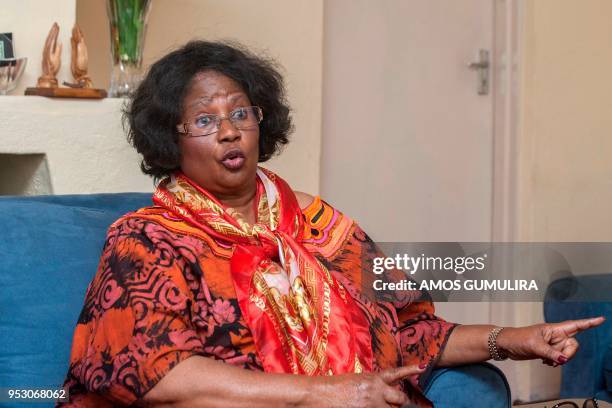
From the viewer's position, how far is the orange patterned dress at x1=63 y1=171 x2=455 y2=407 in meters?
1.77

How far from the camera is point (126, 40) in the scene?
3.01m

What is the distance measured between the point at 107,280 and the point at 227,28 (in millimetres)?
1949

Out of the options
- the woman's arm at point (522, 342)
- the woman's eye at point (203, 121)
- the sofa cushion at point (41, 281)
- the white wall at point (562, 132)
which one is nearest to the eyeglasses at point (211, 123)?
the woman's eye at point (203, 121)

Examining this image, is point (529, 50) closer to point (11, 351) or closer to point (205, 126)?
point (205, 126)

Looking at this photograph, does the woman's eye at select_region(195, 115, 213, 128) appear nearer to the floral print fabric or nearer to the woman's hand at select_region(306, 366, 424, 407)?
the floral print fabric

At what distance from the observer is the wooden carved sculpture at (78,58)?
2.94 m

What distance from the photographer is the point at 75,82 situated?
2.96 metres

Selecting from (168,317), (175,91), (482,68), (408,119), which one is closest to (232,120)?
(175,91)

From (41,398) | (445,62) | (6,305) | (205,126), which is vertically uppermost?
(445,62)

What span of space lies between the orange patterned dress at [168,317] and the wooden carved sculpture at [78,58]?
1025 mm

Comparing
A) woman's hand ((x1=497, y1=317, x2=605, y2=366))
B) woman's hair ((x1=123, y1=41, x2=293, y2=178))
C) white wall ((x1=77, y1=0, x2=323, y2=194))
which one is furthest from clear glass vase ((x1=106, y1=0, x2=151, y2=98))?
woman's hand ((x1=497, y1=317, x2=605, y2=366))

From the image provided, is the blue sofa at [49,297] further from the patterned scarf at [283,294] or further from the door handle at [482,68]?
the door handle at [482,68]

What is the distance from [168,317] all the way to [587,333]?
65.2 inches

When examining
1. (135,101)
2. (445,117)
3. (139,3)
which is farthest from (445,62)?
(135,101)
